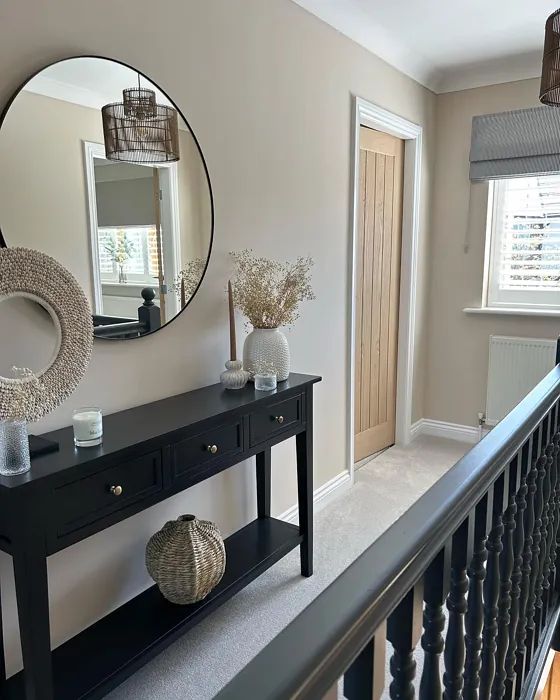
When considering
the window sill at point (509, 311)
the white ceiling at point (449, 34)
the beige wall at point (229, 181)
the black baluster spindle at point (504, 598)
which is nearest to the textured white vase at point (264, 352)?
the beige wall at point (229, 181)

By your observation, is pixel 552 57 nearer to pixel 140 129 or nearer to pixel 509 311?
pixel 140 129

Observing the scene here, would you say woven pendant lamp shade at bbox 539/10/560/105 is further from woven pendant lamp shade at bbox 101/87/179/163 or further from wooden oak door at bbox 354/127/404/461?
wooden oak door at bbox 354/127/404/461

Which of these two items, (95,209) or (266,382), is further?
(266,382)

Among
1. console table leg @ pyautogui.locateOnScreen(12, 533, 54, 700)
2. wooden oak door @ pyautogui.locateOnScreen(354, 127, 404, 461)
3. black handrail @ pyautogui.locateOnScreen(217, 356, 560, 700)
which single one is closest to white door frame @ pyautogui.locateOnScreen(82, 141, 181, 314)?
console table leg @ pyautogui.locateOnScreen(12, 533, 54, 700)

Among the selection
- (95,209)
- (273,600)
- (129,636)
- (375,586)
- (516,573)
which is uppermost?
(95,209)

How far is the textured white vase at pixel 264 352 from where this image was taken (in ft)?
7.46

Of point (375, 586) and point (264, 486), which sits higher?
point (375, 586)

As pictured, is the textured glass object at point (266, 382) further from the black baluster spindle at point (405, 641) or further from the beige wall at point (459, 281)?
the beige wall at point (459, 281)

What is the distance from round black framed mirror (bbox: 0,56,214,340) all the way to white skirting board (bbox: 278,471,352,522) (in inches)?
52.6

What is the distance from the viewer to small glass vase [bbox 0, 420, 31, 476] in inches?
53.9

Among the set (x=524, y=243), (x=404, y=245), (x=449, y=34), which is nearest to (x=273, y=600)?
(x=404, y=245)

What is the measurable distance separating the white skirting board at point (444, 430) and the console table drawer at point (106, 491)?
2.92 metres

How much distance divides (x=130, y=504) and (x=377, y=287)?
253 cm

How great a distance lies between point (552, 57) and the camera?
1.75m
